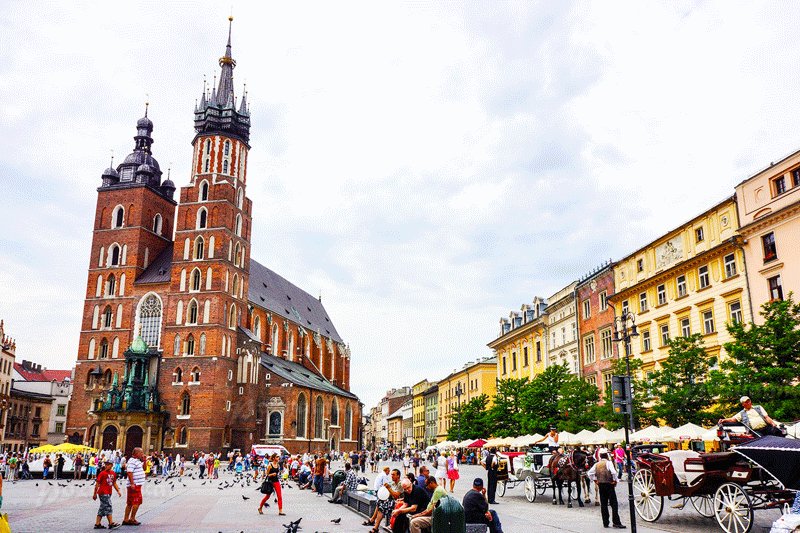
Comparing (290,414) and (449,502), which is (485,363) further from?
(449,502)

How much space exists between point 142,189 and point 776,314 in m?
57.5

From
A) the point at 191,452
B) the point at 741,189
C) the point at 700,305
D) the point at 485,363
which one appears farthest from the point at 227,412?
the point at 741,189

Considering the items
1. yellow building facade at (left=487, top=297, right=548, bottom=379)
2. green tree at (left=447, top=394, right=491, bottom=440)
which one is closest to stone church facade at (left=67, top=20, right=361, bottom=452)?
green tree at (left=447, top=394, right=491, bottom=440)

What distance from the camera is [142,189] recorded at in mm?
63562

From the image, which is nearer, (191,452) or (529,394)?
(529,394)

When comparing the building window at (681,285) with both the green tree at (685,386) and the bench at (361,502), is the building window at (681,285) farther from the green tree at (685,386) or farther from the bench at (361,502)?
the bench at (361,502)

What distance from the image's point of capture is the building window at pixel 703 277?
31.3 m

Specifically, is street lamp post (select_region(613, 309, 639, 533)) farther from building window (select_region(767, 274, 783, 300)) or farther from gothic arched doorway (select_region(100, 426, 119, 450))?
gothic arched doorway (select_region(100, 426, 119, 450))

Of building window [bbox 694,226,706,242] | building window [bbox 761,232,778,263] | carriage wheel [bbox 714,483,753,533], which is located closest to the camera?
carriage wheel [bbox 714,483,753,533]

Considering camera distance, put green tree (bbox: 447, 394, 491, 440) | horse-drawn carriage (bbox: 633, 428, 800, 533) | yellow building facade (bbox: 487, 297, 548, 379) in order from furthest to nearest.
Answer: yellow building facade (bbox: 487, 297, 548, 379), green tree (bbox: 447, 394, 491, 440), horse-drawn carriage (bbox: 633, 428, 800, 533)

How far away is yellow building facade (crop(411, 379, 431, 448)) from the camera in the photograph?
109 m

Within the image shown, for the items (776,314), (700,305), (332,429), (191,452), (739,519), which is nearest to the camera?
(739,519)

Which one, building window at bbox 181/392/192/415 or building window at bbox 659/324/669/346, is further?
building window at bbox 181/392/192/415

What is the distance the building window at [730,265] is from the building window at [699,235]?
217 cm
